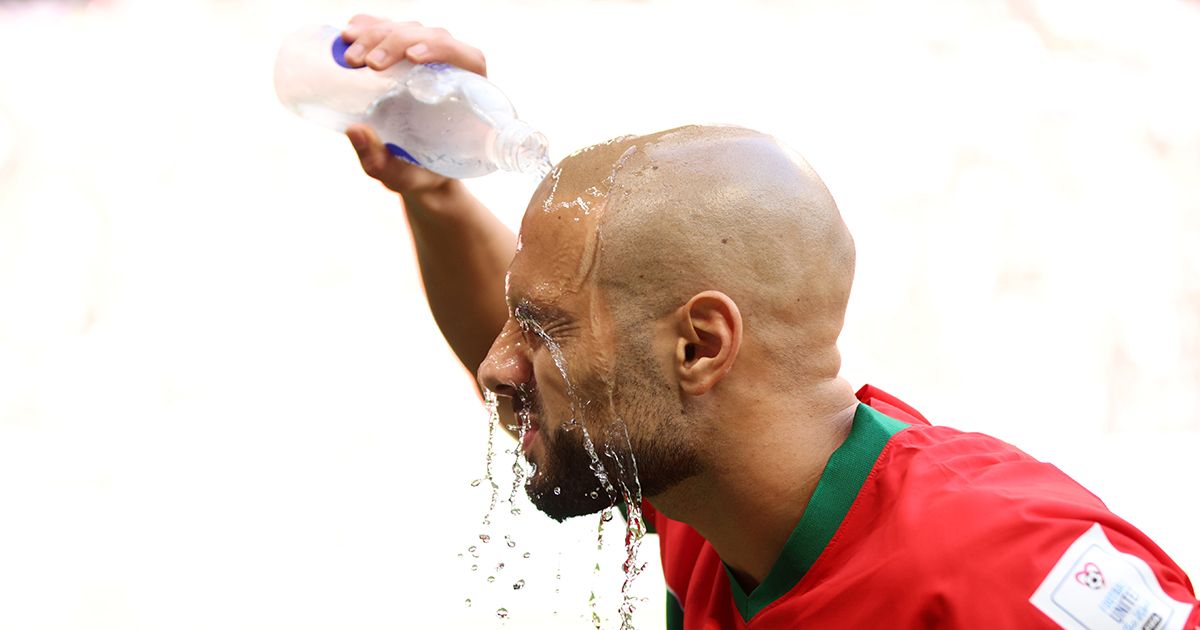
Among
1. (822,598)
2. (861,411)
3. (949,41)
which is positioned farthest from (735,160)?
(949,41)

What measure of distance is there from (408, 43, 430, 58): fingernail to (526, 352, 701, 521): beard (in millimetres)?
463

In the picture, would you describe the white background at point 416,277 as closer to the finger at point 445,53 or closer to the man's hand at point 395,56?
the man's hand at point 395,56

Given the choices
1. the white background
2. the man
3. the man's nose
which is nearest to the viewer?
the man

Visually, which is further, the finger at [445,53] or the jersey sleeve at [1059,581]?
the finger at [445,53]

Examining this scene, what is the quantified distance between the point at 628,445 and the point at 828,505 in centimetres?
21

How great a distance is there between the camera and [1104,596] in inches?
42.1

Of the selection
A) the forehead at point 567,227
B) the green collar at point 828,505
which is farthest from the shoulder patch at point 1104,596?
the forehead at point 567,227

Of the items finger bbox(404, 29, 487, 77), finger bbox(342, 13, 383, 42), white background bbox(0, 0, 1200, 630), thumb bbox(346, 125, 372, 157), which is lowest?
white background bbox(0, 0, 1200, 630)

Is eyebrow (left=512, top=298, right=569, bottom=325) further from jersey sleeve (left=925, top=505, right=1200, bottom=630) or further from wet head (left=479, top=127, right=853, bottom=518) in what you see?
jersey sleeve (left=925, top=505, right=1200, bottom=630)

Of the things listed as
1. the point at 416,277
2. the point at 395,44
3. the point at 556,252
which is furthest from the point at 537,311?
the point at 416,277

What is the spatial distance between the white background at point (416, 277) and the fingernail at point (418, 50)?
158 centimetres

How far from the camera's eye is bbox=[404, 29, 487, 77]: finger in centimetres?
144

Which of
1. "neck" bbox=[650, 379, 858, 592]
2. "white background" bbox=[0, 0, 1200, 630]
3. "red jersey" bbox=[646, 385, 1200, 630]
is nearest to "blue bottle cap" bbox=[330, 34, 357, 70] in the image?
"neck" bbox=[650, 379, 858, 592]

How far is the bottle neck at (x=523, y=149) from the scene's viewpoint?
1486mm
